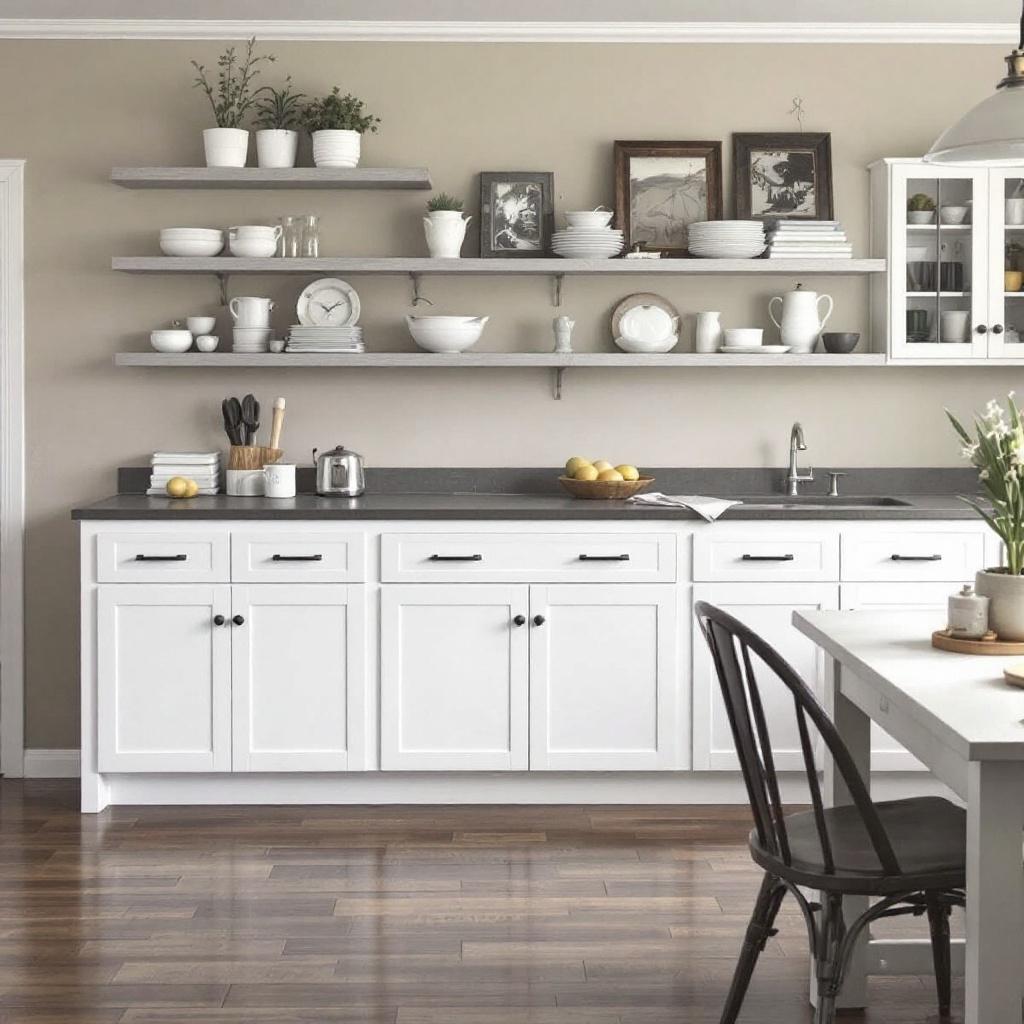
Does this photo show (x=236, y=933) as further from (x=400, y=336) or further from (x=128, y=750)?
(x=400, y=336)

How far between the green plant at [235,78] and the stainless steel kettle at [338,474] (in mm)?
1173

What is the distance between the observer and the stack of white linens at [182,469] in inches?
182

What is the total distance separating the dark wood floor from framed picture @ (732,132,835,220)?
2029 mm

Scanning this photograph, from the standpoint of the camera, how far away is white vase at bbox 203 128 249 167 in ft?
14.9

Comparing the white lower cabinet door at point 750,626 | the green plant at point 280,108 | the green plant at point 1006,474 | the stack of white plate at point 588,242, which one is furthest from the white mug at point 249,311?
the green plant at point 1006,474

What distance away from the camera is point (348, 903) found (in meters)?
3.49

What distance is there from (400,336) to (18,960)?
2.45 meters

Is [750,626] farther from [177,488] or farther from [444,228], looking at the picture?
[177,488]

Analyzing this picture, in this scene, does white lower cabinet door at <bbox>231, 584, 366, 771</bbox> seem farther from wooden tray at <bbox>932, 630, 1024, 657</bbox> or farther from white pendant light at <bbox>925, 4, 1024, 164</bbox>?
white pendant light at <bbox>925, 4, 1024, 164</bbox>

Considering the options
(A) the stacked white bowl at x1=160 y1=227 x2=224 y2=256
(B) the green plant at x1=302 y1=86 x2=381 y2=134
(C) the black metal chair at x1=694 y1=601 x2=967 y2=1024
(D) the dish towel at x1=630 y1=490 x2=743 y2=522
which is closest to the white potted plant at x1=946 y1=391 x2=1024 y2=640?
(C) the black metal chair at x1=694 y1=601 x2=967 y2=1024

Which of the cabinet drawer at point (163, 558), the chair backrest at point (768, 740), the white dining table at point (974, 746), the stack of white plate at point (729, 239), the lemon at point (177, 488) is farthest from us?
the stack of white plate at point (729, 239)

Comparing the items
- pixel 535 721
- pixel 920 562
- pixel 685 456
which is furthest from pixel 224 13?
pixel 920 562

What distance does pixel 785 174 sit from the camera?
4758 millimetres

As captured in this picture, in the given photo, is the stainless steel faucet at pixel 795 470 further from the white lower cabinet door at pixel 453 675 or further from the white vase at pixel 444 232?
the white vase at pixel 444 232
